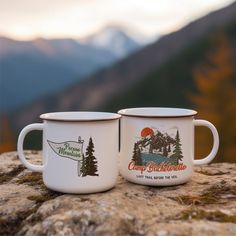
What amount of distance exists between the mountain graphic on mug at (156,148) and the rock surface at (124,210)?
12 cm

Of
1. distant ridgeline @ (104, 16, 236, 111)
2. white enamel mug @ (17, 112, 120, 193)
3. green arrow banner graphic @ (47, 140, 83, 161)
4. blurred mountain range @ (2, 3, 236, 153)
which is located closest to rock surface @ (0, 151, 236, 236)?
white enamel mug @ (17, 112, 120, 193)

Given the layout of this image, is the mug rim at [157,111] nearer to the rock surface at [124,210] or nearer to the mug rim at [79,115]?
the mug rim at [79,115]

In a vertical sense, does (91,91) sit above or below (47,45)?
below

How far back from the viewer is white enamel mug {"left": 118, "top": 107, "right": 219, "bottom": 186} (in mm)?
1867

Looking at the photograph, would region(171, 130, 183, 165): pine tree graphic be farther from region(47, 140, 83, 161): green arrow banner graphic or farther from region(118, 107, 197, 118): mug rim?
region(47, 140, 83, 161): green arrow banner graphic

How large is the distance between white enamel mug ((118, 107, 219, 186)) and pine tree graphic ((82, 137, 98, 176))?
8.4 inches

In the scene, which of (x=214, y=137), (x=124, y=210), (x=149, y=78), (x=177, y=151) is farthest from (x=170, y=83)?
(x=124, y=210)

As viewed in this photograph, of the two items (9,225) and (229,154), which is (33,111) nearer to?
(229,154)

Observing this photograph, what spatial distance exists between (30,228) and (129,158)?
56 cm

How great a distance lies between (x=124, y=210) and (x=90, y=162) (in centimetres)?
28

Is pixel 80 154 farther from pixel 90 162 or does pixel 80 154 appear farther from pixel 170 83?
pixel 170 83

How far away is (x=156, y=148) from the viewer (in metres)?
1.87

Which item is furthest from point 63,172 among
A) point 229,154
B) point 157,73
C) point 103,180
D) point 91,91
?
point 91,91

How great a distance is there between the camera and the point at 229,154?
1523 centimetres
